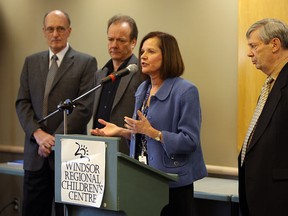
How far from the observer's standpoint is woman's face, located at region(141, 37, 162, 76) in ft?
8.91

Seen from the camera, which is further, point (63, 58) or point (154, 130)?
point (63, 58)

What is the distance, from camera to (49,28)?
3715mm

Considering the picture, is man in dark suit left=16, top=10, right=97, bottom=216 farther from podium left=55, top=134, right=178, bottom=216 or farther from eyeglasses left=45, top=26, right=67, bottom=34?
podium left=55, top=134, right=178, bottom=216

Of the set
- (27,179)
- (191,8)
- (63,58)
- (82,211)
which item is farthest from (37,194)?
(191,8)

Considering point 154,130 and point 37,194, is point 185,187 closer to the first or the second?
point 154,130

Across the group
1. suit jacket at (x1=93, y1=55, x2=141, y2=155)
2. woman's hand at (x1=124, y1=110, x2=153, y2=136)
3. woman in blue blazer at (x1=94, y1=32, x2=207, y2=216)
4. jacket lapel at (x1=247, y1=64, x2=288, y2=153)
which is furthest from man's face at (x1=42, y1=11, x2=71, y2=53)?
jacket lapel at (x1=247, y1=64, x2=288, y2=153)

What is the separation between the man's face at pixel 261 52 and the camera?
2469mm

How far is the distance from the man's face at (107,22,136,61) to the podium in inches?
47.8

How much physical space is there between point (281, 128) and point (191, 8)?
1.90m

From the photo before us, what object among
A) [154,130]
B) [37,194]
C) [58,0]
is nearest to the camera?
[154,130]

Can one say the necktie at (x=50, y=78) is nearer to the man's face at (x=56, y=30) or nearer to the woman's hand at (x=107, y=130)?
the man's face at (x=56, y=30)

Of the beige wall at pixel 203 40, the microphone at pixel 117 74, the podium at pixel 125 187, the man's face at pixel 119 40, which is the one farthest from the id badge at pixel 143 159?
the beige wall at pixel 203 40

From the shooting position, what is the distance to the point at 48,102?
3.60 metres

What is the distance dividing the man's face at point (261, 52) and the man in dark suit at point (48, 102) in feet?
4.88
